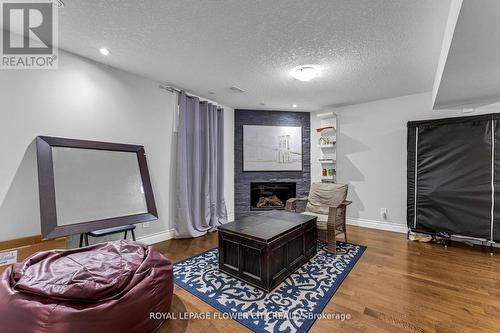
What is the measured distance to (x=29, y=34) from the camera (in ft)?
7.46

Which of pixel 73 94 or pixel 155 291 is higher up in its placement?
pixel 73 94

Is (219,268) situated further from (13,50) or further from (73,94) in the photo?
(13,50)

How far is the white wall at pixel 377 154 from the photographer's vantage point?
3.95 m

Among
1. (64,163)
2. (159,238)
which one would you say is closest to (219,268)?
(159,238)

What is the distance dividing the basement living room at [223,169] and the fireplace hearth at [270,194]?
818 millimetres

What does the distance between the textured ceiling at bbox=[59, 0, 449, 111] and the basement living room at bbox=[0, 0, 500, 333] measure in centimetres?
2

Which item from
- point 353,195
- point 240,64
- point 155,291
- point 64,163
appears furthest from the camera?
point 353,195

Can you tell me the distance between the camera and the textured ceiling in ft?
5.93

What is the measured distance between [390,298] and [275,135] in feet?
11.5

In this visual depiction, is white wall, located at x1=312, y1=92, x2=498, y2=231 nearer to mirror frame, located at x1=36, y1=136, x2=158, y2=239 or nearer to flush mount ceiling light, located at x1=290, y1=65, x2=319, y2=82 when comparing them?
flush mount ceiling light, located at x1=290, y1=65, x2=319, y2=82

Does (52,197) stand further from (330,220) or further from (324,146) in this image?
(324,146)

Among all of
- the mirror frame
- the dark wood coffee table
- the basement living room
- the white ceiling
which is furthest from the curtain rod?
the white ceiling

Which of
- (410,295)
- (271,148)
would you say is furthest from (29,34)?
(410,295)

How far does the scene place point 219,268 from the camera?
2525 millimetres
